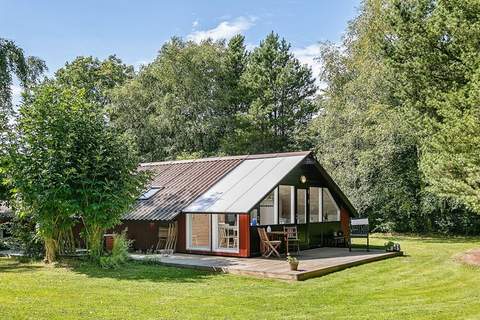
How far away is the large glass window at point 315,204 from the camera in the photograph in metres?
16.2

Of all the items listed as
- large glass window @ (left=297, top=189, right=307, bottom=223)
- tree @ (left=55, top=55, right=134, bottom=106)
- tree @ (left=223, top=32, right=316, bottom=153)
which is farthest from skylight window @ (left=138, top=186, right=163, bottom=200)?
tree @ (left=55, top=55, right=134, bottom=106)

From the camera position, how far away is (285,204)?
15.0 meters

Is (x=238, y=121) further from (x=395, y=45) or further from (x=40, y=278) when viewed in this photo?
(x=40, y=278)

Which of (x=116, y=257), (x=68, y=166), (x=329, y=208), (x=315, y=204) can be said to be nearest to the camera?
(x=116, y=257)

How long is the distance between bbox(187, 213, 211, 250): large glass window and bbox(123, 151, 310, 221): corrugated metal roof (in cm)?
52

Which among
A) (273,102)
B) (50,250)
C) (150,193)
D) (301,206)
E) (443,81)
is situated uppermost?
(273,102)

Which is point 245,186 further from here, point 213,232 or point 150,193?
point 150,193

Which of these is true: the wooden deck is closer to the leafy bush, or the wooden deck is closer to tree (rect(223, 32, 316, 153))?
the leafy bush

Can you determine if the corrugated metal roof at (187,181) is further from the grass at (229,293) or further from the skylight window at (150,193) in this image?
the grass at (229,293)

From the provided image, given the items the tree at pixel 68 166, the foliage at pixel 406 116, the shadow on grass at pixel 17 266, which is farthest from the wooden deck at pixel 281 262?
the foliage at pixel 406 116

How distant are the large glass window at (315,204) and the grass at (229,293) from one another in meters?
3.85

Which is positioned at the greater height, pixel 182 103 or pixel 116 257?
pixel 182 103

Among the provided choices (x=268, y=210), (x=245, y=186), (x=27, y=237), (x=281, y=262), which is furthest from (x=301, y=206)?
(x=27, y=237)

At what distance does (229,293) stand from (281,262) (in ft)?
12.2
